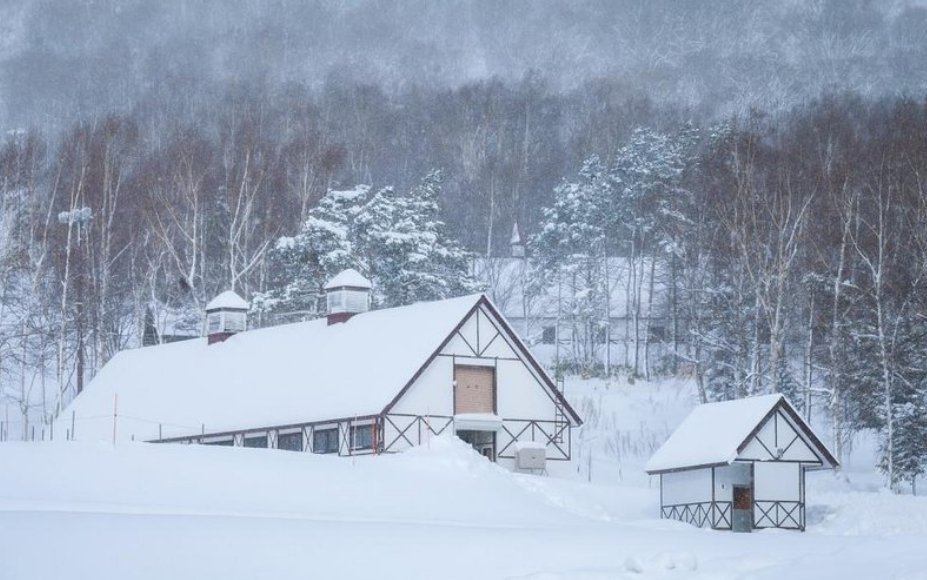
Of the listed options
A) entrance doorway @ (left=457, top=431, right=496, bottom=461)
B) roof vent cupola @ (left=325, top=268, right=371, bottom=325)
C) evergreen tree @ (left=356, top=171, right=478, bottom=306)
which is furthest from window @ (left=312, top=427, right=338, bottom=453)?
evergreen tree @ (left=356, top=171, right=478, bottom=306)

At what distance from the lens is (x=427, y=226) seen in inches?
2480

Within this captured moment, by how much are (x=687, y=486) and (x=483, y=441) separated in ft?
24.4

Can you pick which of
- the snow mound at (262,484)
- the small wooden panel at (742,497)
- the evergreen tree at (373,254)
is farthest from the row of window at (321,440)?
the evergreen tree at (373,254)

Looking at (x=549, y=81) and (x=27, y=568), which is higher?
(x=549, y=81)

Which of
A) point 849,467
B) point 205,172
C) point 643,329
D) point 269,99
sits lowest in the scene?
point 849,467

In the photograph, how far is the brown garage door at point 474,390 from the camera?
4469 centimetres

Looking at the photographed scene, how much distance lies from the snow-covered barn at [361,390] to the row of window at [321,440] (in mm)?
46

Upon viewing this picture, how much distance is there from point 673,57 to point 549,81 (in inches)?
807

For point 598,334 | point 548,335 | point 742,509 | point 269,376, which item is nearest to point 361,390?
point 269,376

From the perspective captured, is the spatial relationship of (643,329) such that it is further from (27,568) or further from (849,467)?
(27,568)

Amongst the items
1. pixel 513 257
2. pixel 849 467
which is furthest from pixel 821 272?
pixel 513 257

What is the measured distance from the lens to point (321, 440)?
44.2 m

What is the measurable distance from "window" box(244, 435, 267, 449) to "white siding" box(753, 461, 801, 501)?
53.4ft

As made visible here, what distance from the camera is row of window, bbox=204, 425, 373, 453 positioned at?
42719 millimetres
